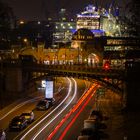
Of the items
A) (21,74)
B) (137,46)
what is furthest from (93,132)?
(21,74)

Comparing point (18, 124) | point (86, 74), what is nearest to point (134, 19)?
point (18, 124)

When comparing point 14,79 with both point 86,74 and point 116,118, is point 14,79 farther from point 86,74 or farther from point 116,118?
point 116,118

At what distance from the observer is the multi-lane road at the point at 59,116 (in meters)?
42.4

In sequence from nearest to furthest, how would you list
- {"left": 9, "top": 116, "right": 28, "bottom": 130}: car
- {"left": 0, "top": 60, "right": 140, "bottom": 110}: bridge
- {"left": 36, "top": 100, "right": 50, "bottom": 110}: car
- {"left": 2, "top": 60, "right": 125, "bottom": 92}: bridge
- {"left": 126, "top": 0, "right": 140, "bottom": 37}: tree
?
{"left": 126, "top": 0, "right": 140, "bottom": 37}: tree → {"left": 9, "top": 116, "right": 28, "bottom": 130}: car → {"left": 36, "top": 100, "right": 50, "bottom": 110}: car → {"left": 0, "top": 60, "right": 140, "bottom": 110}: bridge → {"left": 2, "top": 60, "right": 125, "bottom": 92}: bridge

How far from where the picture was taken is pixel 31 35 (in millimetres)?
153750

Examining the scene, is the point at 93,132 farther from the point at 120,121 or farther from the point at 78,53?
the point at 78,53

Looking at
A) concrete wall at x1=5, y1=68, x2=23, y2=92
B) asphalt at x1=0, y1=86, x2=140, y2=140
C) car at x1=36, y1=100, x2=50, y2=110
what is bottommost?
asphalt at x1=0, y1=86, x2=140, y2=140

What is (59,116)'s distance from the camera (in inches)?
2088

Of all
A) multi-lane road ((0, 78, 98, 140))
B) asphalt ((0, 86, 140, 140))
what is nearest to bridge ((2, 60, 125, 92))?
asphalt ((0, 86, 140, 140))

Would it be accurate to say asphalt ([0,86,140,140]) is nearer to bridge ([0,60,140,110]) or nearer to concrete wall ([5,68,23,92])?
bridge ([0,60,140,110])

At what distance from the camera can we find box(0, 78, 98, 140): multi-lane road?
4244 centimetres

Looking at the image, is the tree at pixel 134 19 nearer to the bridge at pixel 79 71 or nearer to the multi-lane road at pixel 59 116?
the multi-lane road at pixel 59 116

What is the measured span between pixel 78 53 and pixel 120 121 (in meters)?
52.0

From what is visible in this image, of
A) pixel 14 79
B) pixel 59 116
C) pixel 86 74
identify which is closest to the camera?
pixel 59 116
